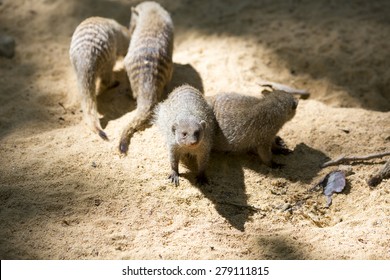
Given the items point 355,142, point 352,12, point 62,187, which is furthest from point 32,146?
point 352,12

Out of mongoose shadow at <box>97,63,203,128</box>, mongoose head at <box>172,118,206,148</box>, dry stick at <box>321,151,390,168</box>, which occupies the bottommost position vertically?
mongoose shadow at <box>97,63,203,128</box>

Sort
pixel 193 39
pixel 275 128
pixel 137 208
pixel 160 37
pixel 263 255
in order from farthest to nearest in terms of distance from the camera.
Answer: pixel 193 39, pixel 160 37, pixel 275 128, pixel 137 208, pixel 263 255

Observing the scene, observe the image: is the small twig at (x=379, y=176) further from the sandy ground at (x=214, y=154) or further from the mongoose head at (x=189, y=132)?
the mongoose head at (x=189, y=132)

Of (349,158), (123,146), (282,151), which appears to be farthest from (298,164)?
(123,146)

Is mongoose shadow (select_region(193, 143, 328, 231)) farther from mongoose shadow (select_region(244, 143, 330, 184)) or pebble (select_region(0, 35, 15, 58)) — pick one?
pebble (select_region(0, 35, 15, 58))

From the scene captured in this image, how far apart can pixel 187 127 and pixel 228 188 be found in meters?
0.48

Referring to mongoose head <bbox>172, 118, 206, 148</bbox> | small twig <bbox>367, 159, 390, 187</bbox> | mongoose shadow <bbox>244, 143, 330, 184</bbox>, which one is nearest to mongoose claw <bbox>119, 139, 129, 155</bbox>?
mongoose head <bbox>172, 118, 206, 148</bbox>

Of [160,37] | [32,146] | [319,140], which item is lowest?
[32,146]

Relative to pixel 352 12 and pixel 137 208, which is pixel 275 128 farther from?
pixel 352 12

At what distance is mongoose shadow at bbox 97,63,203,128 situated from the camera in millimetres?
3707

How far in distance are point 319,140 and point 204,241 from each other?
1.29 metres

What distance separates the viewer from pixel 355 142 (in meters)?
3.21

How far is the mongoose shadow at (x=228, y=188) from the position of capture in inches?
105

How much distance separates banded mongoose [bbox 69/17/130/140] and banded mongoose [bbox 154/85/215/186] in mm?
563
